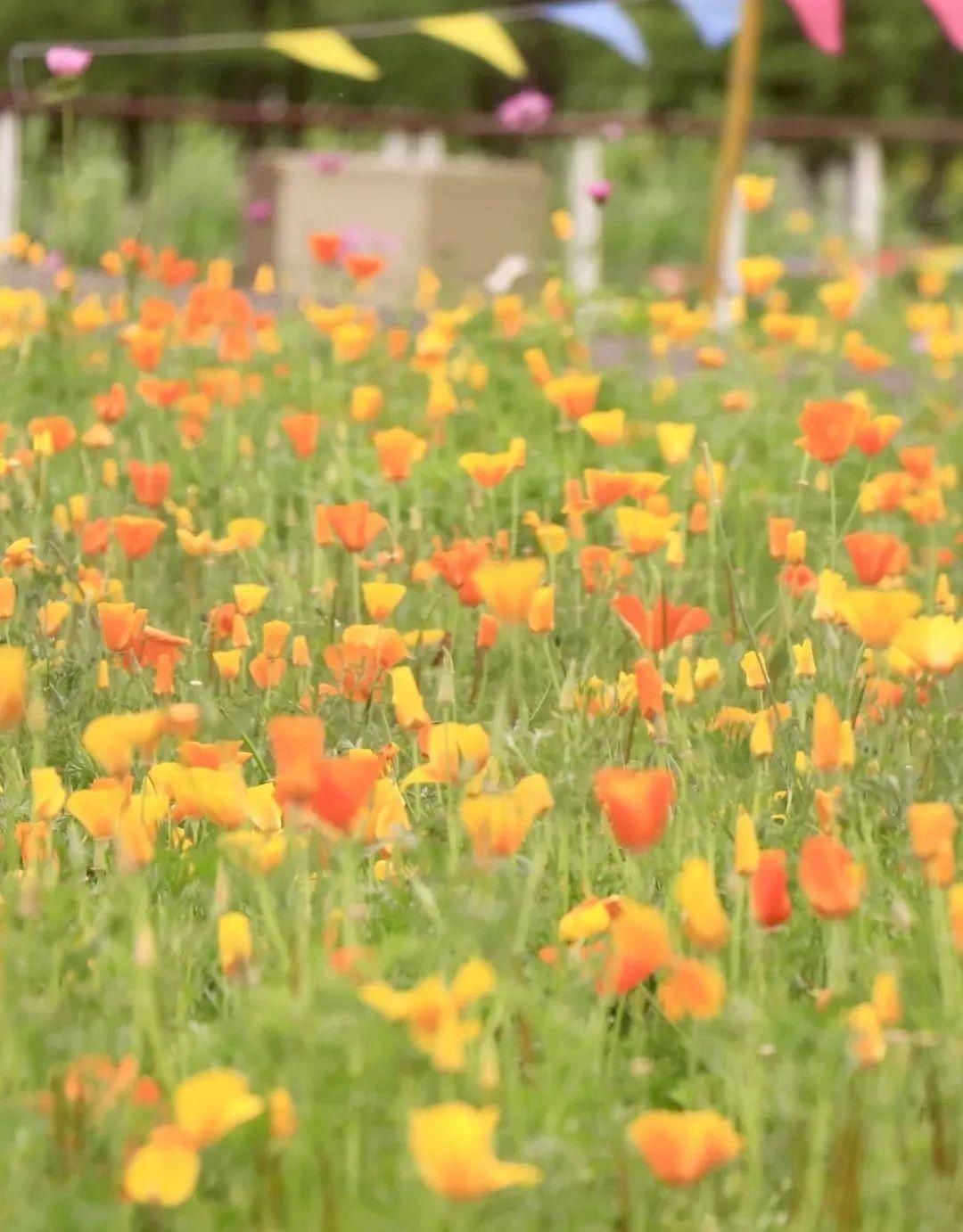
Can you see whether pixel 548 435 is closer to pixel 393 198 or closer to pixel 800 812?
pixel 800 812

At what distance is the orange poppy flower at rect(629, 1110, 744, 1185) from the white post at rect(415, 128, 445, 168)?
12.1 metres

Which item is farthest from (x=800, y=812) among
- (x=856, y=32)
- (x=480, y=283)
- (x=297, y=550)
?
(x=856, y=32)

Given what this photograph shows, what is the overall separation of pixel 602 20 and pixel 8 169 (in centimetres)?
506

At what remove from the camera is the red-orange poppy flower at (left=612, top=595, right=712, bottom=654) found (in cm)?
215

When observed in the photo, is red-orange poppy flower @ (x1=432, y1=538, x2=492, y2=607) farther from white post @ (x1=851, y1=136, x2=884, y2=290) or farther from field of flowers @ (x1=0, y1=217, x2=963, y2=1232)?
white post @ (x1=851, y1=136, x2=884, y2=290)

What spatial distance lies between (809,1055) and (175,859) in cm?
65

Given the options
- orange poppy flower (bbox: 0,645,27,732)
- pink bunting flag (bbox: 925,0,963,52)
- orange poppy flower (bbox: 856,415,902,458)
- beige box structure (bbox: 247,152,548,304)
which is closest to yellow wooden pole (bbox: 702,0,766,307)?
pink bunting flag (bbox: 925,0,963,52)

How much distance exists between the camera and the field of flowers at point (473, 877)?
146 centimetres

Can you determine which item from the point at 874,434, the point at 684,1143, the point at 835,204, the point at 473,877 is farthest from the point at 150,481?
the point at 835,204

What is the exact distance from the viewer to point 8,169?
39.6 feet

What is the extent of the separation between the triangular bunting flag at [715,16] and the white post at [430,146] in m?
4.98

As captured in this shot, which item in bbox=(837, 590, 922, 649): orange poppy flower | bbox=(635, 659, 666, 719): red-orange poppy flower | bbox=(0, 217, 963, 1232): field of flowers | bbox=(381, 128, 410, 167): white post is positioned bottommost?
bbox=(0, 217, 963, 1232): field of flowers

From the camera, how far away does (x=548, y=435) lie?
4.13m

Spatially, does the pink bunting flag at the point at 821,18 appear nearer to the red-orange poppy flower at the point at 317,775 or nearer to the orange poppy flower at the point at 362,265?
the orange poppy flower at the point at 362,265
